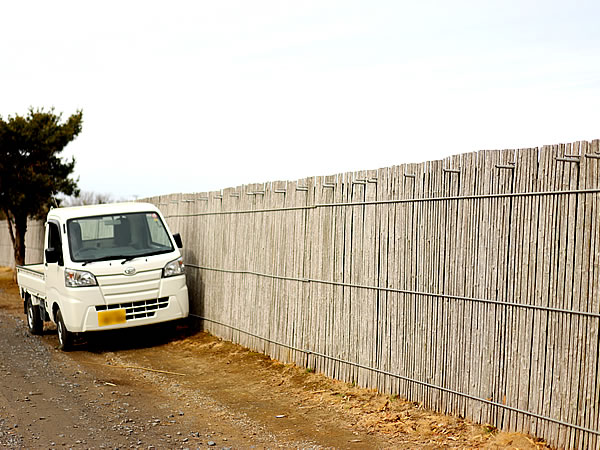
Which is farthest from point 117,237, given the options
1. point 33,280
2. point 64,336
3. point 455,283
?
point 455,283

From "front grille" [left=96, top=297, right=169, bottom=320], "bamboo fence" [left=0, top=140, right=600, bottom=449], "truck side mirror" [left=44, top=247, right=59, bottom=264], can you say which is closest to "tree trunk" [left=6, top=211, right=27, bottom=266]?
"truck side mirror" [left=44, top=247, right=59, bottom=264]

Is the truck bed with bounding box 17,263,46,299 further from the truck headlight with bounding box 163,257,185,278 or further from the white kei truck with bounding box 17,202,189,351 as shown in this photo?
the truck headlight with bounding box 163,257,185,278

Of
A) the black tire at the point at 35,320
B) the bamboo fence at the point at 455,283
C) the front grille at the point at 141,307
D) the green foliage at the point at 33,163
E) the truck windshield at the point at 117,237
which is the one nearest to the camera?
the bamboo fence at the point at 455,283

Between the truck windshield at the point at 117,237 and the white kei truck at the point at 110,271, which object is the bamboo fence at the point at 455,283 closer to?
the white kei truck at the point at 110,271

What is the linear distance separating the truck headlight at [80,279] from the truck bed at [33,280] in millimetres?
1688

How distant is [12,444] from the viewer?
21.5 ft

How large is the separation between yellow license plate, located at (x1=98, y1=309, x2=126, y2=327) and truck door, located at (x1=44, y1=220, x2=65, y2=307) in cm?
85

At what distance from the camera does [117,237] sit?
12359 mm

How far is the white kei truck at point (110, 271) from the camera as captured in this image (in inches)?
446

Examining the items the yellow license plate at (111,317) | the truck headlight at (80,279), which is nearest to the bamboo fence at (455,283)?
the yellow license plate at (111,317)

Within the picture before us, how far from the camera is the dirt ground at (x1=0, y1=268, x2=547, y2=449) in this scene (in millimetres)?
6574

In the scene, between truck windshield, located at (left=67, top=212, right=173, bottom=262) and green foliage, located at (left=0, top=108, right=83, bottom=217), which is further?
green foliage, located at (left=0, top=108, right=83, bottom=217)

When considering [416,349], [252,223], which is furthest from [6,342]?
[416,349]

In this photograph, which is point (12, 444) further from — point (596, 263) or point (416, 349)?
point (596, 263)
